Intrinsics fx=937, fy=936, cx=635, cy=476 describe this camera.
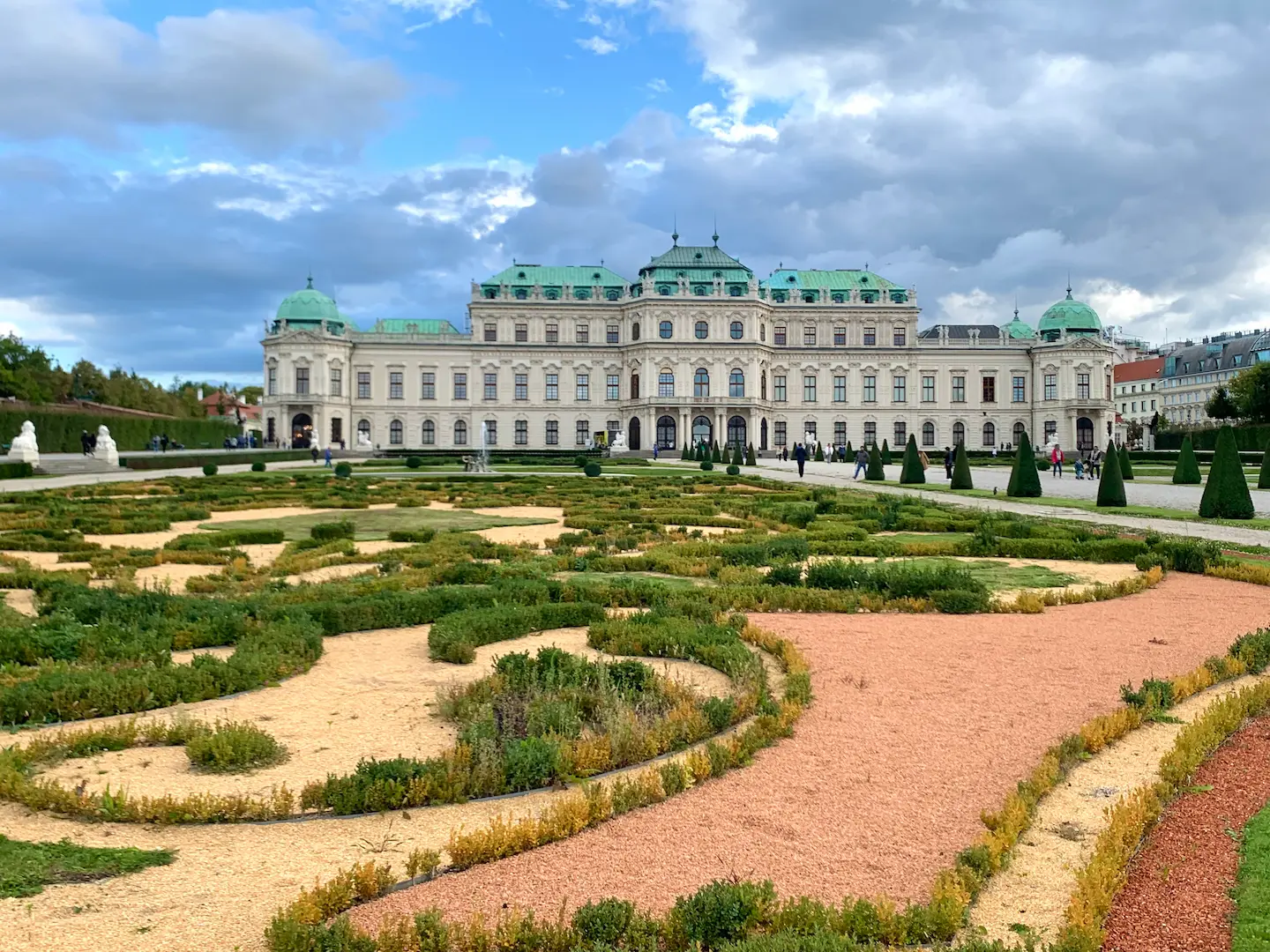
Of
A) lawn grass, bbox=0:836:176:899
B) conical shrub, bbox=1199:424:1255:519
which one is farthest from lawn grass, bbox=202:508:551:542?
conical shrub, bbox=1199:424:1255:519

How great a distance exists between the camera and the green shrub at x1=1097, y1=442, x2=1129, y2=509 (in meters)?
21.7

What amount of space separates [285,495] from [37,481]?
47.3 feet

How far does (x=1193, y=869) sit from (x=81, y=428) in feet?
194

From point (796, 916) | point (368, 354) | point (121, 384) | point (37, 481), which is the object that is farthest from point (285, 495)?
point (121, 384)

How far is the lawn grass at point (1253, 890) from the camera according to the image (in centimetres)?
344

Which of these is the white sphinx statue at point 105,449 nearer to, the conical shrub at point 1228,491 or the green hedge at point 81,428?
the green hedge at point 81,428

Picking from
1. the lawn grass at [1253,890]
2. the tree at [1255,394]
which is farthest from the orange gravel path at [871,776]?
the tree at [1255,394]

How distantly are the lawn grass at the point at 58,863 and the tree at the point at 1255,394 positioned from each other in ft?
235

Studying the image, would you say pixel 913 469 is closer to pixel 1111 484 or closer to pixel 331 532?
pixel 1111 484

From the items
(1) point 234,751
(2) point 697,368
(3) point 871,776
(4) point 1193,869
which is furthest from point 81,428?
(4) point 1193,869

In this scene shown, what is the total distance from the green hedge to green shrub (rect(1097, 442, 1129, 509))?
49419 mm

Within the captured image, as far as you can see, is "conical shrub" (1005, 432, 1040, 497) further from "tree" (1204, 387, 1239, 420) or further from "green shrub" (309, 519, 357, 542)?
"tree" (1204, 387, 1239, 420)

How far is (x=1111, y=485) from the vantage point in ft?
71.3

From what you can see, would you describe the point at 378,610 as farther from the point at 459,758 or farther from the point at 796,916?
the point at 796,916
